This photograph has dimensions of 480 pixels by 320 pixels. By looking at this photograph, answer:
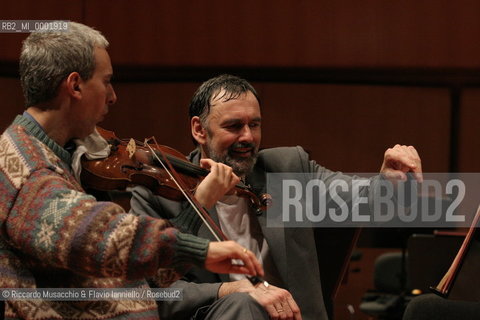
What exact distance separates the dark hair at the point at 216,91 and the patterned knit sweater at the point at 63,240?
78 cm

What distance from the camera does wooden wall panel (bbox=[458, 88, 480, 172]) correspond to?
3.72 meters

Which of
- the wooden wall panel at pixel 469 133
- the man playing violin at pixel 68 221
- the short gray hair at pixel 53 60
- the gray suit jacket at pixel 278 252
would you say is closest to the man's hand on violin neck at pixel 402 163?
the gray suit jacket at pixel 278 252

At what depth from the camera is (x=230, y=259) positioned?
3.99ft

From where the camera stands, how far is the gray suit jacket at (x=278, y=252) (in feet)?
5.78

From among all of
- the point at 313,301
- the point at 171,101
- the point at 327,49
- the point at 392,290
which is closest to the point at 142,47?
the point at 171,101

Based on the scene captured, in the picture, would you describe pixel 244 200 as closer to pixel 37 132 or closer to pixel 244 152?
pixel 244 152

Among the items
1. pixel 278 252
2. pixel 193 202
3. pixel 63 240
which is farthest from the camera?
pixel 278 252

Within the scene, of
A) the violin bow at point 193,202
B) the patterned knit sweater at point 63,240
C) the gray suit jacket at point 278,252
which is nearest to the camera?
the patterned knit sweater at point 63,240

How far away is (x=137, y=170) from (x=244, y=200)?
454mm

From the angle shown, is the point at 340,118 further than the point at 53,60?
Yes

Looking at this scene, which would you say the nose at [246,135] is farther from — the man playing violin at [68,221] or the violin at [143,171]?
the man playing violin at [68,221]

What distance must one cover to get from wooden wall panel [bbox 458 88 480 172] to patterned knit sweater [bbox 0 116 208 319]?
273cm

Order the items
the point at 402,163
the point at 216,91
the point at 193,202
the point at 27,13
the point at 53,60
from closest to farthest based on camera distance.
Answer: the point at 53,60 < the point at 193,202 < the point at 402,163 < the point at 216,91 < the point at 27,13

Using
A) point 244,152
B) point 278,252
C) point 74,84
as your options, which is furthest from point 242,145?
point 74,84
